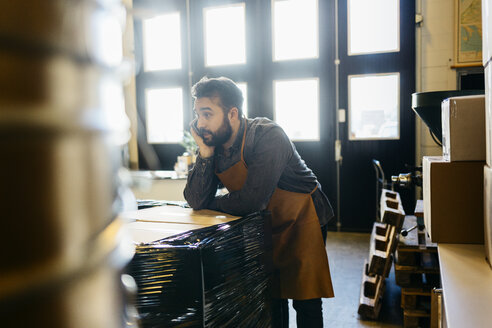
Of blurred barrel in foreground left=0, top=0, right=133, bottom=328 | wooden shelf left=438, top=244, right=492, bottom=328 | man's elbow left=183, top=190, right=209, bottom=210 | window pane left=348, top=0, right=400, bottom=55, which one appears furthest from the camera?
window pane left=348, top=0, right=400, bottom=55

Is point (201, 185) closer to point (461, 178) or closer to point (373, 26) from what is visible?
point (461, 178)

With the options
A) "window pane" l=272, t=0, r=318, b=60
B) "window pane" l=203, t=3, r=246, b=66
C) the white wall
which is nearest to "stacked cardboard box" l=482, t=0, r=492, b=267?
the white wall

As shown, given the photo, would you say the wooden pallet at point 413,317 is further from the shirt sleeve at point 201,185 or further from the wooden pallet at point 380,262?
the shirt sleeve at point 201,185

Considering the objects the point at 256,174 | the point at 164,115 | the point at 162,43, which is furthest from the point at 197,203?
the point at 162,43

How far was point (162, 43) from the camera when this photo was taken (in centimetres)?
588

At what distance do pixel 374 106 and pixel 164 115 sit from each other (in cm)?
296

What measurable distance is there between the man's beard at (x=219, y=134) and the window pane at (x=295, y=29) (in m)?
3.62

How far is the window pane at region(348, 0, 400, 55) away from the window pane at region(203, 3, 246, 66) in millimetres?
1443

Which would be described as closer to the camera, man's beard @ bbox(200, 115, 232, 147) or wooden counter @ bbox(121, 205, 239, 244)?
wooden counter @ bbox(121, 205, 239, 244)

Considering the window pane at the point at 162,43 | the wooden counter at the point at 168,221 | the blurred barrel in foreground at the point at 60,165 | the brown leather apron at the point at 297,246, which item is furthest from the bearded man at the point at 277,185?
the window pane at the point at 162,43

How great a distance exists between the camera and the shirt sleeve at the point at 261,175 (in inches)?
63.1

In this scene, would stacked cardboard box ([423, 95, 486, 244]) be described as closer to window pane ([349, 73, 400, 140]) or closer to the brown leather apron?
the brown leather apron

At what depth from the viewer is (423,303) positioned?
103 inches

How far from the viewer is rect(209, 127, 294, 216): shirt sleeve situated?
5.26ft
